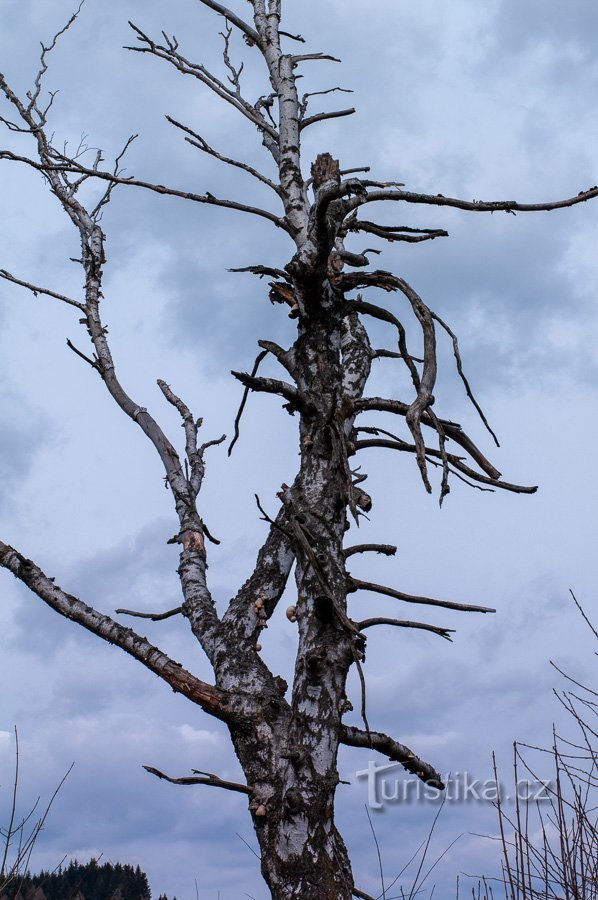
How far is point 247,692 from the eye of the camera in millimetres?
4914

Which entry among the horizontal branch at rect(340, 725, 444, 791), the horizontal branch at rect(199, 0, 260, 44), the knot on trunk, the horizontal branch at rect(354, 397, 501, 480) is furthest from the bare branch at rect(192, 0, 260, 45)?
the horizontal branch at rect(340, 725, 444, 791)

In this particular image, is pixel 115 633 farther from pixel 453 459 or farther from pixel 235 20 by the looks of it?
pixel 235 20

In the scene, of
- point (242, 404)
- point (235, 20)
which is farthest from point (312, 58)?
point (242, 404)

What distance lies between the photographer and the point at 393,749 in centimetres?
534

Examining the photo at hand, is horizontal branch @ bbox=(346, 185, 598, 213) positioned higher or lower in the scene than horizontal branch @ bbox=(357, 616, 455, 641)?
higher

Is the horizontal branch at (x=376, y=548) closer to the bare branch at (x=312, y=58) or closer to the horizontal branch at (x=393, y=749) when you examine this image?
the horizontal branch at (x=393, y=749)

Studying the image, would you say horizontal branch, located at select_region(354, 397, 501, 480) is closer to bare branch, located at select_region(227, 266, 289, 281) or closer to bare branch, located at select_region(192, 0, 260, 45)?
bare branch, located at select_region(227, 266, 289, 281)

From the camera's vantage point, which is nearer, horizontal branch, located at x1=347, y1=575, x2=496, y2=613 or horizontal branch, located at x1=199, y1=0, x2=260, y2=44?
horizontal branch, located at x1=347, y1=575, x2=496, y2=613

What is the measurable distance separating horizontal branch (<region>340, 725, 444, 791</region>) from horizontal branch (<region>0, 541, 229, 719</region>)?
2.50 ft

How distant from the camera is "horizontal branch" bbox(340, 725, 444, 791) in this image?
4992 mm

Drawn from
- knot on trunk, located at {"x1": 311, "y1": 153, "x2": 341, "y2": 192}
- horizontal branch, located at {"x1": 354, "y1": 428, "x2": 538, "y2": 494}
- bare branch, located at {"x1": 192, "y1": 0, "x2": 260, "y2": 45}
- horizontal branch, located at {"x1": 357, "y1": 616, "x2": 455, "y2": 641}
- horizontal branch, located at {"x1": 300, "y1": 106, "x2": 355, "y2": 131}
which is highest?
bare branch, located at {"x1": 192, "y1": 0, "x2": 260, "y2": 45}

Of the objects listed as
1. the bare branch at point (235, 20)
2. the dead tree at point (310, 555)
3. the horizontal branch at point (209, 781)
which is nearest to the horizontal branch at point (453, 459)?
the dead tree at point (310, 555)

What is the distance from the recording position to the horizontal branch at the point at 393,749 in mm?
4992

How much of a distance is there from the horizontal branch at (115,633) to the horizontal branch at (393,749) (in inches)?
30.0
